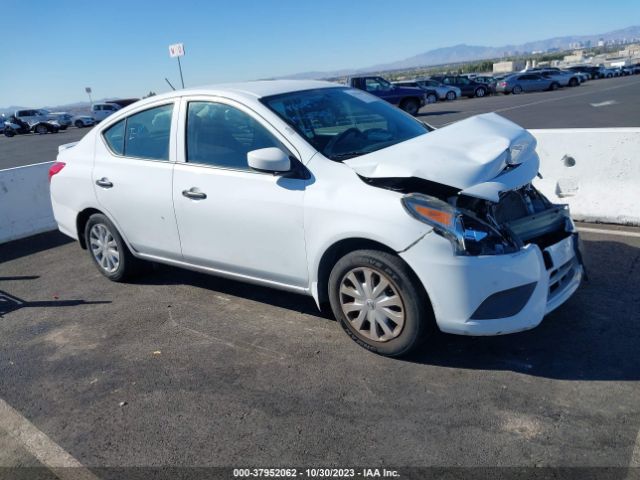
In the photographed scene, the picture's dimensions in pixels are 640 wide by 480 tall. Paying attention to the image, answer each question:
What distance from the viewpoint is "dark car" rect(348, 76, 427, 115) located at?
2511 centimetres

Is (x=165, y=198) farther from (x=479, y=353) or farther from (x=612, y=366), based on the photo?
(x=612, y=366)

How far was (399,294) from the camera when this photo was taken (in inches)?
137

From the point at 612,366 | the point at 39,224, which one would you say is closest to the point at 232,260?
the point at 612,366

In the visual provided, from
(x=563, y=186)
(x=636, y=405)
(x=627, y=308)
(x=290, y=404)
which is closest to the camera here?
(x=636, y=405)

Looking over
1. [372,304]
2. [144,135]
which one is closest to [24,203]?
[144,135]

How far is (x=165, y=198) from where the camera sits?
4.57 m

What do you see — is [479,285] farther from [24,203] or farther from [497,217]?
[24,203]

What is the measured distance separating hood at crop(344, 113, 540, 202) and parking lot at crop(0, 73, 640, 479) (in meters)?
1.11

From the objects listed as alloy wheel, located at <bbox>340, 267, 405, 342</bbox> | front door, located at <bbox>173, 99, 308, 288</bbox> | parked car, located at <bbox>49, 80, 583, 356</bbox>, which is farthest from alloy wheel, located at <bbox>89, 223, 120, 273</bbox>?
alloy wheel, located at <bbox>340, 267, 405, 342</bbox>

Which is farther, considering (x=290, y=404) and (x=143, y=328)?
(x=143, y=328)

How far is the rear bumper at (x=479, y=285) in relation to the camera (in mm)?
3236

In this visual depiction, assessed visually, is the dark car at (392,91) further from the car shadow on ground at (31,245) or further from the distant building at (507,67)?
the distant building at (507,67)

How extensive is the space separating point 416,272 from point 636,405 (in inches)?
53.3

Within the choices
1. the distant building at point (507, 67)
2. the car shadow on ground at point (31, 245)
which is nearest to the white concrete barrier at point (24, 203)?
the car shadow on ground at point (31, 245)
